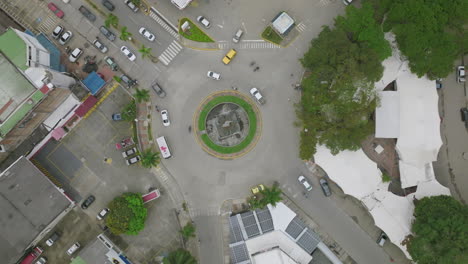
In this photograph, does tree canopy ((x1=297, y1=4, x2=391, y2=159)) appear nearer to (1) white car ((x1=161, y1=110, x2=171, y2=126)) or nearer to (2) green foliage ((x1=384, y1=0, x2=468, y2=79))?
(2) green foliage ((x1=384, y1=0, x2=468, y2=79))

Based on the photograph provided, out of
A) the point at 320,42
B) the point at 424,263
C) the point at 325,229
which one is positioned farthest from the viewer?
the point at 325,229

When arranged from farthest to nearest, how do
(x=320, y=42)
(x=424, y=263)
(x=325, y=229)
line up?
1. (x=325, y=229)
2. (x=320, y=42)
3. (x=424, y=263)

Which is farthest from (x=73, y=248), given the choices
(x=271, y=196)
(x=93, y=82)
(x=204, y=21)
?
(x=204, y=21)

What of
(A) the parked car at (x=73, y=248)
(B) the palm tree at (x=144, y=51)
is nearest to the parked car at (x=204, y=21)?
(B) the palm tree at (x=144, y=51)

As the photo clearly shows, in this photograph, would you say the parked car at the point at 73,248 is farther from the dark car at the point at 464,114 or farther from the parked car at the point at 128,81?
the dark car at the point at 464,114

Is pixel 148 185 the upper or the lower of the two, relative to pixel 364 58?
lower

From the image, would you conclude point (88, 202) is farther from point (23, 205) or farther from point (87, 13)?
point (87, 13)

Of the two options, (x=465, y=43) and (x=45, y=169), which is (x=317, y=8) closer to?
(x=465, y=43)

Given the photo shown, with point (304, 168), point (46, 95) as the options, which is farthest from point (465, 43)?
point (46, 95)

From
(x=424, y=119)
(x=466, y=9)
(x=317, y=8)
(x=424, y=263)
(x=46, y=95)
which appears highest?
(x=466, y=9)
